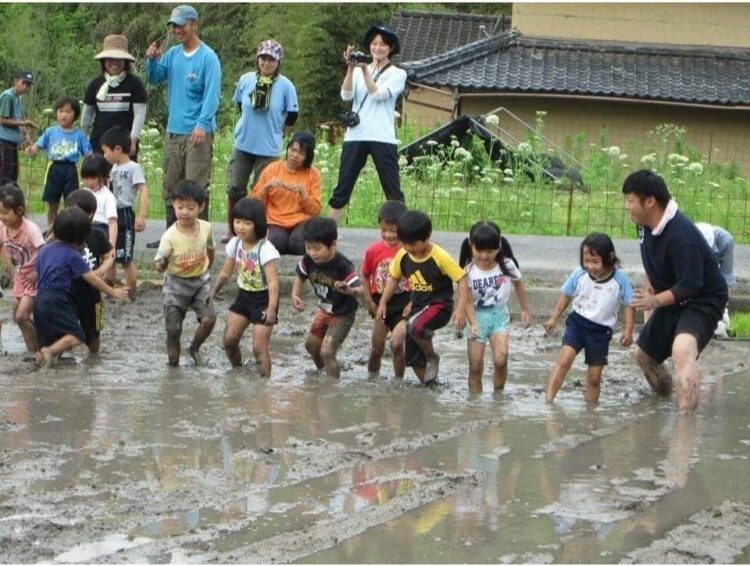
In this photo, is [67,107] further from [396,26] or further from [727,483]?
[396,26]

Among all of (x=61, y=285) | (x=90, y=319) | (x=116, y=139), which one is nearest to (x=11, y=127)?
(x=116, y=139)

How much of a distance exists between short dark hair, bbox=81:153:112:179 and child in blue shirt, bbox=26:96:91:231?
4.80 feet

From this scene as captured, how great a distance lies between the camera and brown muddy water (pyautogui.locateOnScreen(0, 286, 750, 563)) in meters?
5.33

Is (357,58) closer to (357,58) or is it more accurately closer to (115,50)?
(357,58)

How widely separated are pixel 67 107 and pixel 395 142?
8.99 feet

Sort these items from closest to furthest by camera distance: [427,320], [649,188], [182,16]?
[649,188] < [427,320] < [182,16]

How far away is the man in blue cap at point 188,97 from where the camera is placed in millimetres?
11945

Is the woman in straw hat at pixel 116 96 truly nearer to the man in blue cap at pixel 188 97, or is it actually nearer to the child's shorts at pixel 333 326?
the man in blue cap at pixel 188 97

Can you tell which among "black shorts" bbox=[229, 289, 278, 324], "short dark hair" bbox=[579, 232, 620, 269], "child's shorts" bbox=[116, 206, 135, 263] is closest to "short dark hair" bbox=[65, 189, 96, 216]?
"child's shorts" bbox=[116, 206, 135, 263]

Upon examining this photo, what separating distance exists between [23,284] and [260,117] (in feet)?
11.0

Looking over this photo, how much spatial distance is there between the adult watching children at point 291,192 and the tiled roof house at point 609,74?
41.0 ft

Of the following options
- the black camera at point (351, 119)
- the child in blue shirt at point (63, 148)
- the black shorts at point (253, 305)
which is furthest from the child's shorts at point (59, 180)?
the black shorts at point (253, 305)

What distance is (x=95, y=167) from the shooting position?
33.8 ft

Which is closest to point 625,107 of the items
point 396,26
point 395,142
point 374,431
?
point 396,26
